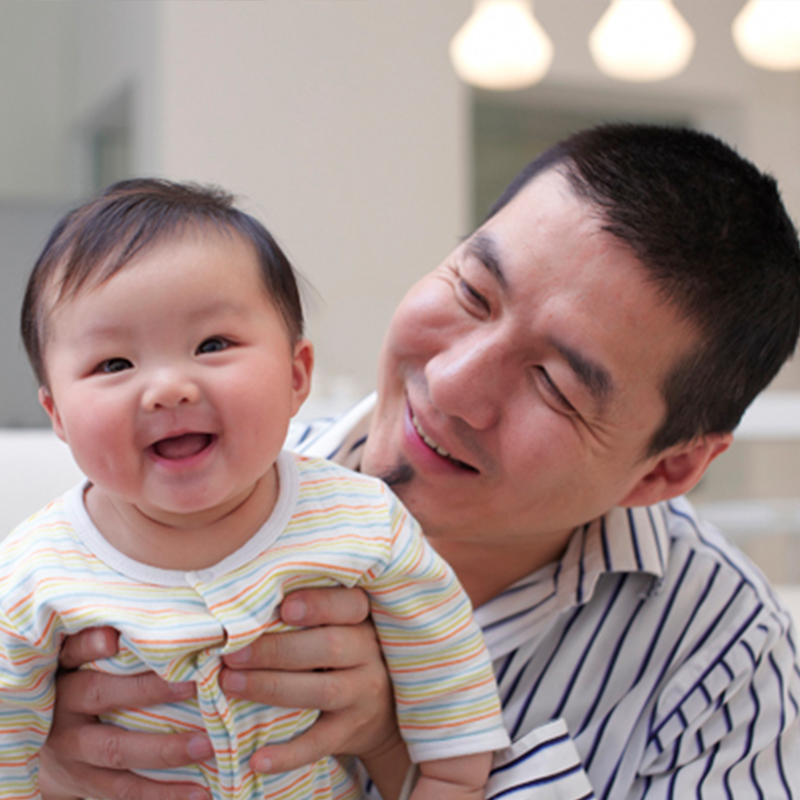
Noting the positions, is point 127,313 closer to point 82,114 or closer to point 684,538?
point 684,538

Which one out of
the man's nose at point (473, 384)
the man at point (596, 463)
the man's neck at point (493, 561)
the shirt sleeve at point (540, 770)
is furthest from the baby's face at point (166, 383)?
the man's neck at point (493, 561)

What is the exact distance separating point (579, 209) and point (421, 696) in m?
0.61

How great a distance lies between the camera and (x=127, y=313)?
0.79m

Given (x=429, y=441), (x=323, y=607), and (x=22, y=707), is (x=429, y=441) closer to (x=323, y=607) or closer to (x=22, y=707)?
(x=323, y=607)

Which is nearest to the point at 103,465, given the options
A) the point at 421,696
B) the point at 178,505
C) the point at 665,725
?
the point at 178,505

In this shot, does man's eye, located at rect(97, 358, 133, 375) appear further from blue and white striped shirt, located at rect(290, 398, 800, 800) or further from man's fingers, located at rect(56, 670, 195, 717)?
blue and white striped shirt, located at rect(290, 398, 800, 800)

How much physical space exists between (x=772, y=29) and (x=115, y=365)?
3857 millimetres

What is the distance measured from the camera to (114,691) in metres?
0.89

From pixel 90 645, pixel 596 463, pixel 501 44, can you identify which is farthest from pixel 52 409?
pixel 501 44

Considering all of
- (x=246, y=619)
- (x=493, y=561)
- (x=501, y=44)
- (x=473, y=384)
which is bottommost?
(x=493, y=561)

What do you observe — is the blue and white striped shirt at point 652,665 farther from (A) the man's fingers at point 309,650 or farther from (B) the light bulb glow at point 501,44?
(B) the light bulb glow at point 501,44

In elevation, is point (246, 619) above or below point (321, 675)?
above

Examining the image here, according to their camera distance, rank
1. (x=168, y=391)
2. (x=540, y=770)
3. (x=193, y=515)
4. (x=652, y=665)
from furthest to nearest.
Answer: (x=652, y=665)
(x=540, y=770)
(x=193, y=515)
(x=168, y=391)

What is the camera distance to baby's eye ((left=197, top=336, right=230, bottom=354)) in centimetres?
83
